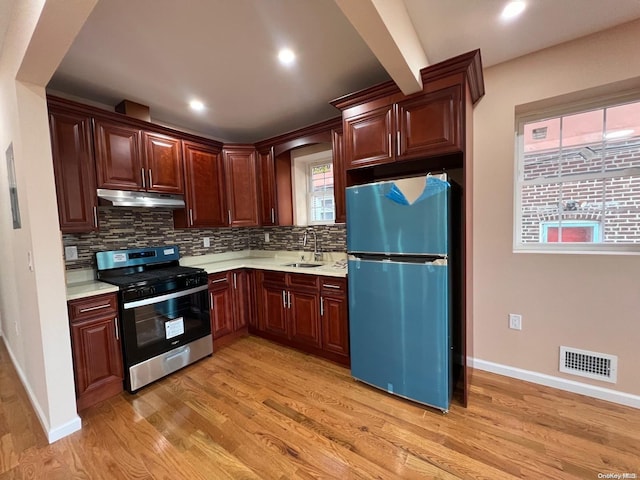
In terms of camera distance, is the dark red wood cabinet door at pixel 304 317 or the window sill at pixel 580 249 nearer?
the window sill at pixel 580 249

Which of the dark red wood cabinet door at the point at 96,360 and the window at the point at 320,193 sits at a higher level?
the window at the point at 320,193

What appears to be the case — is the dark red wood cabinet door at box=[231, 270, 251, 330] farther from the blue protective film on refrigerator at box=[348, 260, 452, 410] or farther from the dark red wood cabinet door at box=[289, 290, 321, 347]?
the blue protective film on refrigerator at box=[348, 260, 452, 410]

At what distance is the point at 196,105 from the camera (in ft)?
8.65

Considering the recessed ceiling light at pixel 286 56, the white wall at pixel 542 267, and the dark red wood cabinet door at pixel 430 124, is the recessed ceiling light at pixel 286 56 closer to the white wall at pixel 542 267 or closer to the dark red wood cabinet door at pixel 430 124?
the dark red wood cabinet door at pixel 430 124

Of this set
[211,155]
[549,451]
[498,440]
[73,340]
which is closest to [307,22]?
[211,155]

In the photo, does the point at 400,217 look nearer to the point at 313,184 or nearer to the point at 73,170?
the point at 313,184

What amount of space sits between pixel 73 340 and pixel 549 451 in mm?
3045

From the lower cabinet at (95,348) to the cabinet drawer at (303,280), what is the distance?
4.72 feet

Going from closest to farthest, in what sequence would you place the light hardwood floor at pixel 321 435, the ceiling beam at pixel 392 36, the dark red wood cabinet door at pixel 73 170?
the ceiling beam at pixel 392 36, the light hardwood floor at pixel 321 435, the dark red wood cabinet door at pixel 73 170

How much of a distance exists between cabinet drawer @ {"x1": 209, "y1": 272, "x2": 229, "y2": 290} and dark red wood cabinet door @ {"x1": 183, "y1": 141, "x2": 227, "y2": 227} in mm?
585

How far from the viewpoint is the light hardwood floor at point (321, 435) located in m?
1.43

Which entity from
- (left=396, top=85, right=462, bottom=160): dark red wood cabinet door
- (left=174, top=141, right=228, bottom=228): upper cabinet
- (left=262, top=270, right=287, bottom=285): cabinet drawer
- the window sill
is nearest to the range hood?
(left=174, top=141, right=228, bottom=228): upper cabinet

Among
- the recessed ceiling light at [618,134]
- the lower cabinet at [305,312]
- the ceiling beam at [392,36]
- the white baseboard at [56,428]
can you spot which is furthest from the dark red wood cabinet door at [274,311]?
the recessed ceiling light at [618,134]

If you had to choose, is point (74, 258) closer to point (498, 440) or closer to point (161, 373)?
point (161, 373)
